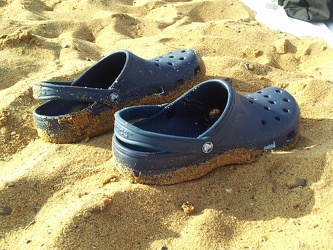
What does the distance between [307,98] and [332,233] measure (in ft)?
3.20

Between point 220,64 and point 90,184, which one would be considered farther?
point 220,64

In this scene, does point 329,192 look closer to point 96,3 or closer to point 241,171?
point 241,171

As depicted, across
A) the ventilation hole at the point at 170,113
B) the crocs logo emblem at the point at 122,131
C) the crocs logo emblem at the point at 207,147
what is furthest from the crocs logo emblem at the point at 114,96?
the crocs logo emblem at the point at 207,147

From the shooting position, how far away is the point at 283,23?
325cm

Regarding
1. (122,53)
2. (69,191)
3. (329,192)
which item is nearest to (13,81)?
(122,53)

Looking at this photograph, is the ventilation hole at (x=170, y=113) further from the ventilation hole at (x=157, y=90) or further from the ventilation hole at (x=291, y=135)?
the ventilation hole at (x=291, y=135)

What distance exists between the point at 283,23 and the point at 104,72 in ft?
5.20

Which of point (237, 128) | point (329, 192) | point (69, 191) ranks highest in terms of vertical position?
point (237, 128)

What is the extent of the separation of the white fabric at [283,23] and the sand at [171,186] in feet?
0.42

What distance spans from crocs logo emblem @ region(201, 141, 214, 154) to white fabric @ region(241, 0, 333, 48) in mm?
1580

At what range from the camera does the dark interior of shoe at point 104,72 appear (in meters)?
2.22

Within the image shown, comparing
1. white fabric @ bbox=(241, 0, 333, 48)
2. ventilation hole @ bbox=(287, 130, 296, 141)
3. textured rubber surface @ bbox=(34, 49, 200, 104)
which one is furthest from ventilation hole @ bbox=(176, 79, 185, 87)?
white fabric @ bbox=(241, 0, 333, 48)

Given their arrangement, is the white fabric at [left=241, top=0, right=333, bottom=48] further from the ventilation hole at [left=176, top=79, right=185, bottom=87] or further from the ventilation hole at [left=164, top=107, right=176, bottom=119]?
the ventilation hole at [left=164, top=107, right=176, bottom=119]

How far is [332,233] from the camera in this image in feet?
4.75
